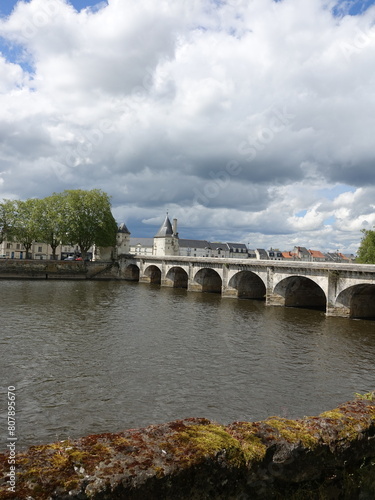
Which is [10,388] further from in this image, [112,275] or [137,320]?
[112,275]

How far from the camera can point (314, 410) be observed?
1263 centimetres

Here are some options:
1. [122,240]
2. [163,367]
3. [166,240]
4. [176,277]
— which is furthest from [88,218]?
[163,367]

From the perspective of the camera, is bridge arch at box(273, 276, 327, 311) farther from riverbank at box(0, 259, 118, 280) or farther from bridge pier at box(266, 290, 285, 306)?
riverbank at box(0, 259, 118, 280)

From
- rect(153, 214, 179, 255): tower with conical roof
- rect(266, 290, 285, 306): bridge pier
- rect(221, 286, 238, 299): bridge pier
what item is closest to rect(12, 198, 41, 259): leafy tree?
rect(153, 214, 179, 255): tower with conical roof

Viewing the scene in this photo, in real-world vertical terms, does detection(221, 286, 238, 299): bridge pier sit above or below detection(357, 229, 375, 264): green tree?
below

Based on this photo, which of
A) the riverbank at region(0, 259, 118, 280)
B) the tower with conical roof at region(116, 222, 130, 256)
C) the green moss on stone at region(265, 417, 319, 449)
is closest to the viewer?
the green moss on stone at region(265, 417, 319, 449)

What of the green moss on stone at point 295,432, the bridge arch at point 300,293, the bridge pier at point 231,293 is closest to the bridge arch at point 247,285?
the bridge pier at point 231,293

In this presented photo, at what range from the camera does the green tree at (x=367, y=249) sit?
59.3 metres

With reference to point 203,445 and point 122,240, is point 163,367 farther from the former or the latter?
point 122,240

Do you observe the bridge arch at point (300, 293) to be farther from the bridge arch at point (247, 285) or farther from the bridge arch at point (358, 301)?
the bridge arch at point (247, 285)

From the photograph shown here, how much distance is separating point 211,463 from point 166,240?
87.4 metres

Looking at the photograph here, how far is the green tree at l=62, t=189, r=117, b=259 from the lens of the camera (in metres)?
67.2

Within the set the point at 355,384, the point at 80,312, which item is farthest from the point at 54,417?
the point at 80,312

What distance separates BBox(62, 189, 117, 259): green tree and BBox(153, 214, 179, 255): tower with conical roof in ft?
71.4
